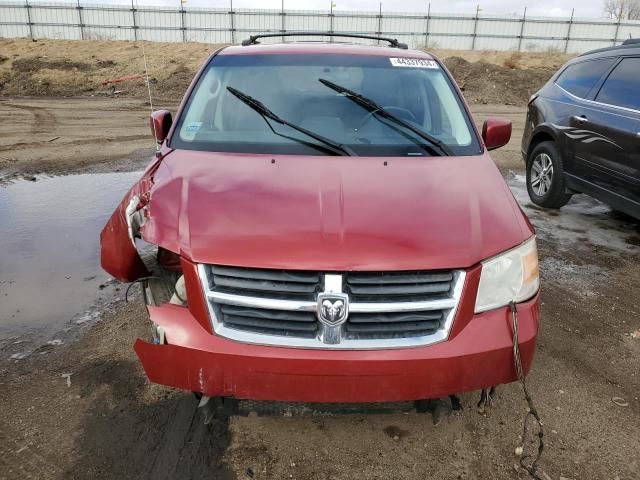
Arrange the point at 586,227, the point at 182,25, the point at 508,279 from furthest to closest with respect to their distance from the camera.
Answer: the point at 182,25, the point at 586,227, the point at 508,279

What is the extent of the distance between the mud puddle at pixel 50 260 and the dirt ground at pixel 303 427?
235mm

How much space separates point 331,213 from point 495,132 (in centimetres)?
187

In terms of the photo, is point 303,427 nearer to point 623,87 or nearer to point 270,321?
point 270,321

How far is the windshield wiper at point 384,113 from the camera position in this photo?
3.04 metres

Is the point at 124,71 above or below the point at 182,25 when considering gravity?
below

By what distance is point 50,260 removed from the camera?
15.1 feet

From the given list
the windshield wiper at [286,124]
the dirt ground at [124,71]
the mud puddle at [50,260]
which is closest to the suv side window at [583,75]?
the windshield wiper at [286,124]

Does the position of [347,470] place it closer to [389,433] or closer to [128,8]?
[389,433]

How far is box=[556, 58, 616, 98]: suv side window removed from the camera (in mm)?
5828

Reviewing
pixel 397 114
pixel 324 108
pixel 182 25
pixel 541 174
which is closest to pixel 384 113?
pixel 397 114

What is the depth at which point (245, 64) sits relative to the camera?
3561mm

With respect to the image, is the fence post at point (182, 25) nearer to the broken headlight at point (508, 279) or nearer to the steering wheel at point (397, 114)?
the steering wheel at point (397, 114)

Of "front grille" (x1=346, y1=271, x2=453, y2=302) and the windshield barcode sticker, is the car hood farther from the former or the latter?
the windshield barcode sticker

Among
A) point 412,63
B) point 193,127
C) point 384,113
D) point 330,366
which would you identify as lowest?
point 330,366
